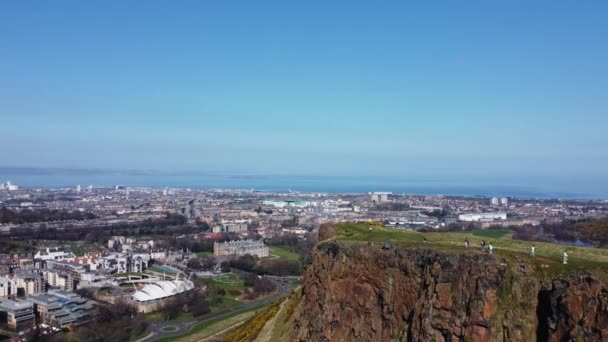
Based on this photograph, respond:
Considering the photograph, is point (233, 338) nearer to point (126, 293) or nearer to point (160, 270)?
point (126, 293)

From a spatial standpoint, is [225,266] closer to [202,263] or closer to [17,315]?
[202,263]

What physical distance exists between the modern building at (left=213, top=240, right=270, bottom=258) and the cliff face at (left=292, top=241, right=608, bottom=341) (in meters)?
47.6

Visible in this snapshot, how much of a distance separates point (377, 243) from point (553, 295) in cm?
512

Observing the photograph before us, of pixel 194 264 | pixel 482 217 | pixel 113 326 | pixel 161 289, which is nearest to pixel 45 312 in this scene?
pixel 113 326

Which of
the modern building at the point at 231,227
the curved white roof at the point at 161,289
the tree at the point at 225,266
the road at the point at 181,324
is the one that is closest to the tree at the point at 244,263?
the tree at the point at 225,266

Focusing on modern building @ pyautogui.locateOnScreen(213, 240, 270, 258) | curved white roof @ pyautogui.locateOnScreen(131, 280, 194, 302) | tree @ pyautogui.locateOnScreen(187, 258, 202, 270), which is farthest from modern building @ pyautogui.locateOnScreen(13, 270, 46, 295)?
modern building @ pyautogui.locateOnScreen(213, 240, 270, 258)

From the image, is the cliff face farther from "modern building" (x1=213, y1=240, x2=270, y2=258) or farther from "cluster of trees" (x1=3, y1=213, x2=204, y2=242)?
"cluster of trees" (x1=3, y1=213, x2=204, y2=242)

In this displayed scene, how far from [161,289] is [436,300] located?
35735 millimetres

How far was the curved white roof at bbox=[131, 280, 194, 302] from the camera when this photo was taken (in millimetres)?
41000

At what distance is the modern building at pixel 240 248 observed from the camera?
61.6 meters

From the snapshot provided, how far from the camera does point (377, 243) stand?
13.7 meters

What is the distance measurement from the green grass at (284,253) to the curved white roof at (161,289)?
589 inches

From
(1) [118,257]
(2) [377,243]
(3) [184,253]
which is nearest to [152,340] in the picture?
(2) [377,243]

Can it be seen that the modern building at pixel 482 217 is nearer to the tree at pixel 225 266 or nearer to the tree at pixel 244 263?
the tree at pixel 244 263
